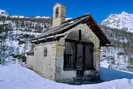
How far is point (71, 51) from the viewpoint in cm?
1588

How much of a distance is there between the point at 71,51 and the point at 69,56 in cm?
48

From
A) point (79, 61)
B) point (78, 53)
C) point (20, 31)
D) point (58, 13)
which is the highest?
point (20, 31)

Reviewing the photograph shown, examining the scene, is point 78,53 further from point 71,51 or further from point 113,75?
point 113,75

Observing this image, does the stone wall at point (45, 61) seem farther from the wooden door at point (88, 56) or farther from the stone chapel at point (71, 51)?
the wooden door at point (88, 56)

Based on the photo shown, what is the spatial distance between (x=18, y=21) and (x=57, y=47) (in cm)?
7778

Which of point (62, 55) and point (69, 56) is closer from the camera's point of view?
point (62, 55)

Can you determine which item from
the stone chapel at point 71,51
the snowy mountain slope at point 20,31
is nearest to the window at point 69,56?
the stone chapel at point 71,51

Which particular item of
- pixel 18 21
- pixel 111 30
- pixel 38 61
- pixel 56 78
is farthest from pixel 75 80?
pixel 111 30

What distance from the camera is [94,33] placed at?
57.4 feet

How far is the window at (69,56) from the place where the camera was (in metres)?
15.5

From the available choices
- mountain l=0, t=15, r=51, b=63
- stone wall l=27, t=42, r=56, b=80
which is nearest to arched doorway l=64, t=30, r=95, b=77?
stone wall l=27, t=42, r=56, b=80

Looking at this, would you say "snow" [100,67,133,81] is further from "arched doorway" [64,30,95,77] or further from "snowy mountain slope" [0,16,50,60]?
"snowy mountain slope" [0,16,50,60]

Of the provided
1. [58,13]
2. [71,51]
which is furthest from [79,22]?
[58,13]

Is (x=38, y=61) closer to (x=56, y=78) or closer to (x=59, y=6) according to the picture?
A: (x=56, y=78)
